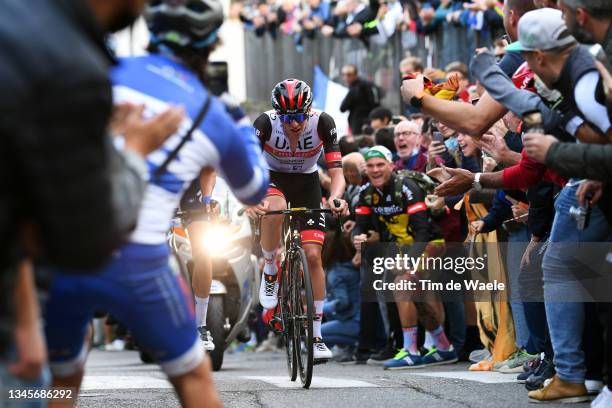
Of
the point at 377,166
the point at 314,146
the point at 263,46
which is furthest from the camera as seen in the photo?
the point at 263,46

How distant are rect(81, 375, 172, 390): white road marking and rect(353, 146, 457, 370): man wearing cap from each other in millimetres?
2722

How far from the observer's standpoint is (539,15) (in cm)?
701

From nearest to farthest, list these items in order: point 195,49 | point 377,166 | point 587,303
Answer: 1. point 195,49
2. point 587,303
3. point 377,166

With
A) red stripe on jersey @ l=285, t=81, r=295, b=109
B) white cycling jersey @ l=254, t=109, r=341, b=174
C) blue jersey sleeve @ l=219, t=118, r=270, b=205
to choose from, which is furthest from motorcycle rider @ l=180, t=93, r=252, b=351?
blue jersey sleeve @ l=219, t=118, r=270, b=205

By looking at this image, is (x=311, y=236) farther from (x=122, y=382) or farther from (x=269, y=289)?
(x=122, y=382)

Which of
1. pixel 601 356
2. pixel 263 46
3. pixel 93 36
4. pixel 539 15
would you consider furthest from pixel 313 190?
pixel 263 46

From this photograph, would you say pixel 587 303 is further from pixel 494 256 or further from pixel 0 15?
pixel 0 15

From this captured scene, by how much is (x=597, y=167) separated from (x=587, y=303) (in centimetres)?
157

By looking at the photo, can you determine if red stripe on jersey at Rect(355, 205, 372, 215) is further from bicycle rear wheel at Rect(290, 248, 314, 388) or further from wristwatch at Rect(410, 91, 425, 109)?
wristwatch at Rect(410, 91, 425, 109)

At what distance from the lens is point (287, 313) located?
1113cm

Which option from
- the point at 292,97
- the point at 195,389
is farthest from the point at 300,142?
the point at 195,389

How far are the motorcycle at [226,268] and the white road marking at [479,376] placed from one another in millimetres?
2637

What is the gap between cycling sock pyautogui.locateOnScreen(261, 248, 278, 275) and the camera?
39.3 feet

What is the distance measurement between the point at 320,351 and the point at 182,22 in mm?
6089
